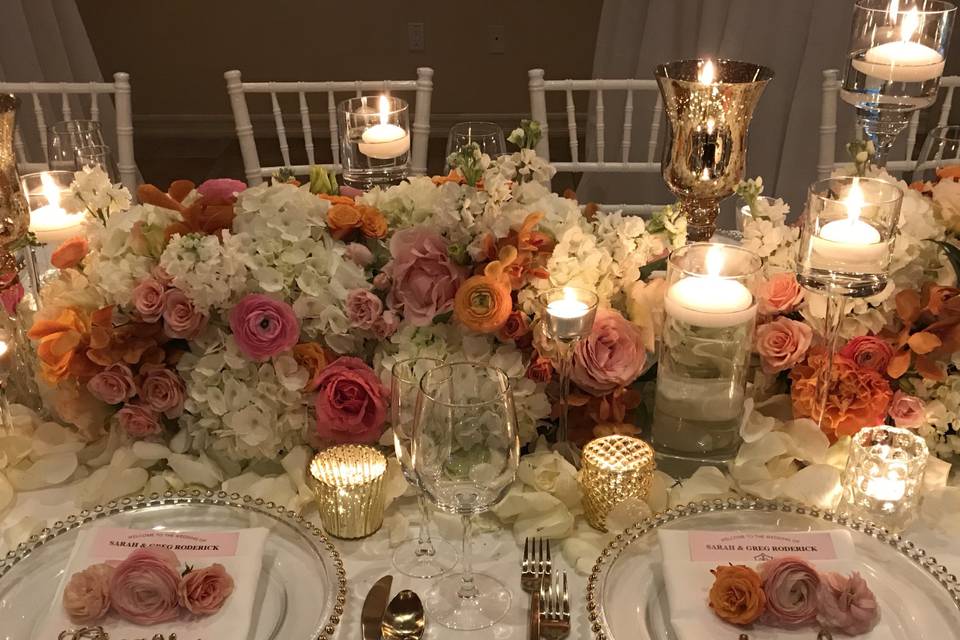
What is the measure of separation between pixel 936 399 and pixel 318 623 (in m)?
0.72

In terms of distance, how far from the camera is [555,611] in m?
0.89

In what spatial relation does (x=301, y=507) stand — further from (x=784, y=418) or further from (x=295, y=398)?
(x=784, y=418)

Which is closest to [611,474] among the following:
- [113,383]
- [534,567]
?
[534,567]

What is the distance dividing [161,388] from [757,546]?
26.1 inches

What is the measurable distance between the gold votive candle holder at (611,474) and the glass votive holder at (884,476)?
0.21m

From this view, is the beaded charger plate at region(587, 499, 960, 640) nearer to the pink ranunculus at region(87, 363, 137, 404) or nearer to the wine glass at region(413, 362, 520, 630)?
the wine glass at region(413, 362, 520, 630)

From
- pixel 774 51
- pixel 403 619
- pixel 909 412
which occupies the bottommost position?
pixel 403 619

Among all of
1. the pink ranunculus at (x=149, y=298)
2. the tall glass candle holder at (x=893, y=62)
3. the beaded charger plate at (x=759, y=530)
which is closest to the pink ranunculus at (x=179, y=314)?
the pink ranunculus at (x=149, y=298)

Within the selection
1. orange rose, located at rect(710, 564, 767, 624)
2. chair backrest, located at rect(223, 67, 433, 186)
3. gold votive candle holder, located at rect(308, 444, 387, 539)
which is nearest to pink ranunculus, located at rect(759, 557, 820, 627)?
orange rose, located at rect(710, 564, 767, 624)

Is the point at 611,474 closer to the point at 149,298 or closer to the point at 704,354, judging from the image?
the point at 704,354

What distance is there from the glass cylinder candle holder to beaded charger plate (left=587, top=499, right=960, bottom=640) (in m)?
0.86

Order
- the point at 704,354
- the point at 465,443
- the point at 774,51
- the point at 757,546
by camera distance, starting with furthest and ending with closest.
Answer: the point at 774,51, the point at 704,354, the point at 757,546, the point at 465,443

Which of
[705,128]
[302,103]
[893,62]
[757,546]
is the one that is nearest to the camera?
[757,546]

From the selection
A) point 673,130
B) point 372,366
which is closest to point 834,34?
point 673,130
